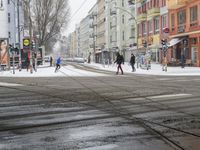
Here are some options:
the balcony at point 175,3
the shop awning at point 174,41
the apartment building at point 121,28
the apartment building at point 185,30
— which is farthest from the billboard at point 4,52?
the apartment building at point 121,28

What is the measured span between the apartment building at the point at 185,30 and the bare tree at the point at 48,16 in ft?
82.2

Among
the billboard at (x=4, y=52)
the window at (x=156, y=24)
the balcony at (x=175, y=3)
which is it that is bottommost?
the billboard at (x=4, y=52)

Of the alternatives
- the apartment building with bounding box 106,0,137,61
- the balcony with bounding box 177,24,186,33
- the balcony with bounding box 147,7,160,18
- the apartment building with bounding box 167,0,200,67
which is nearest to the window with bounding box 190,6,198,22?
the apartment building with bounding box 167,0,200,67

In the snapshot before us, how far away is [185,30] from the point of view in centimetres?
5056

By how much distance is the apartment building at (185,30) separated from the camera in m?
47.5

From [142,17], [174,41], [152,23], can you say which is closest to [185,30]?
[174,41]

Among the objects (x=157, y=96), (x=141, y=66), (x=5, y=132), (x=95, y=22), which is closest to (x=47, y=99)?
(x=157, y=96)

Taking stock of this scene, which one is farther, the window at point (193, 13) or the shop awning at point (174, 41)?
the shop awning at point (174, 41)

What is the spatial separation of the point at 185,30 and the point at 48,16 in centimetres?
3124

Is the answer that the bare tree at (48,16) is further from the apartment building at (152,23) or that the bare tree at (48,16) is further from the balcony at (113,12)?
the balcony at (113,12)

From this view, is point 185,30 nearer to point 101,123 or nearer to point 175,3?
point 175,3

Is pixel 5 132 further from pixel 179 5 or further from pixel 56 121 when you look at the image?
pixel 179 5

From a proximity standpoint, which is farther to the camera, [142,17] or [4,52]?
[142,17]

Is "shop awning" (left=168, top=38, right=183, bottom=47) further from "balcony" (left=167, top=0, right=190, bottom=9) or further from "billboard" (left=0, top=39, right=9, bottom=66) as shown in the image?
"billboard" (left=0, top=39, right=9, bottom=66)
